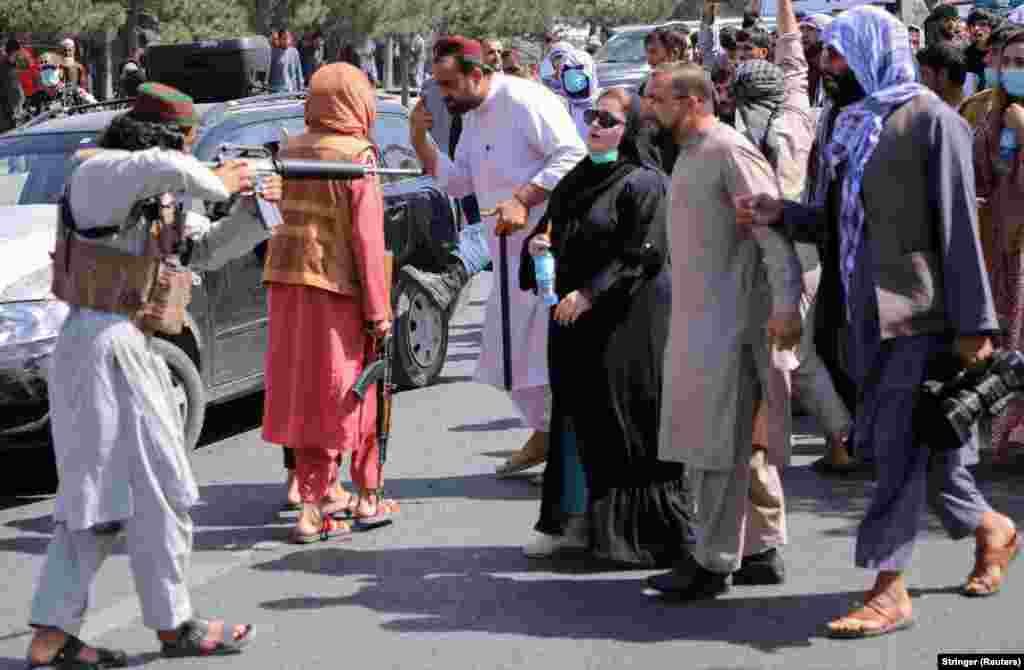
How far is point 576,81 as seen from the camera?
9.65m

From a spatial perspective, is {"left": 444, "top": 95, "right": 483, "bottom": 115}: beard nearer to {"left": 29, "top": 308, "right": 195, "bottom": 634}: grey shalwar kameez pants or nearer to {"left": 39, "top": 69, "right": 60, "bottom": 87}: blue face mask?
{"left": 29, "top": 308, "right": 195, "bottom": 634}: grey shalwar kameez pants

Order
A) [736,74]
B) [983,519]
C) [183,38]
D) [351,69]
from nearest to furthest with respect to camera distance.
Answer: [983,519], [351,69], [736,74], [183,38]

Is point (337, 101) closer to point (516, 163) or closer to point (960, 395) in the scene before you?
point (516, 163)

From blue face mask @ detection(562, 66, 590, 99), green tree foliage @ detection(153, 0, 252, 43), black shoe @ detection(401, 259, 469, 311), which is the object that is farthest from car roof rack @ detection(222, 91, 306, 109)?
green tree foliage @ detection(153, 0, 252, 43)

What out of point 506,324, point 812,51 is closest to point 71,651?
point 506,324

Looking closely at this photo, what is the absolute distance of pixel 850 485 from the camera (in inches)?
327

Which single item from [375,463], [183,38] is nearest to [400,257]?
[375,463]

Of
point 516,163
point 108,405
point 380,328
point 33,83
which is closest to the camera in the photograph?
point 108,405

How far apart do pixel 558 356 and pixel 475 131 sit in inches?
65.4

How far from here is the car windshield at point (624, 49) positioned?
31.0 m

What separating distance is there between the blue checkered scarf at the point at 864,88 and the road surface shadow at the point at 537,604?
1.28 metres

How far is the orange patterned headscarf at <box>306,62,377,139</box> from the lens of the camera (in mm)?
7492

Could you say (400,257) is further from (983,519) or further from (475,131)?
(983,519)

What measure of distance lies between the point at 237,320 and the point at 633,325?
2959 mm
